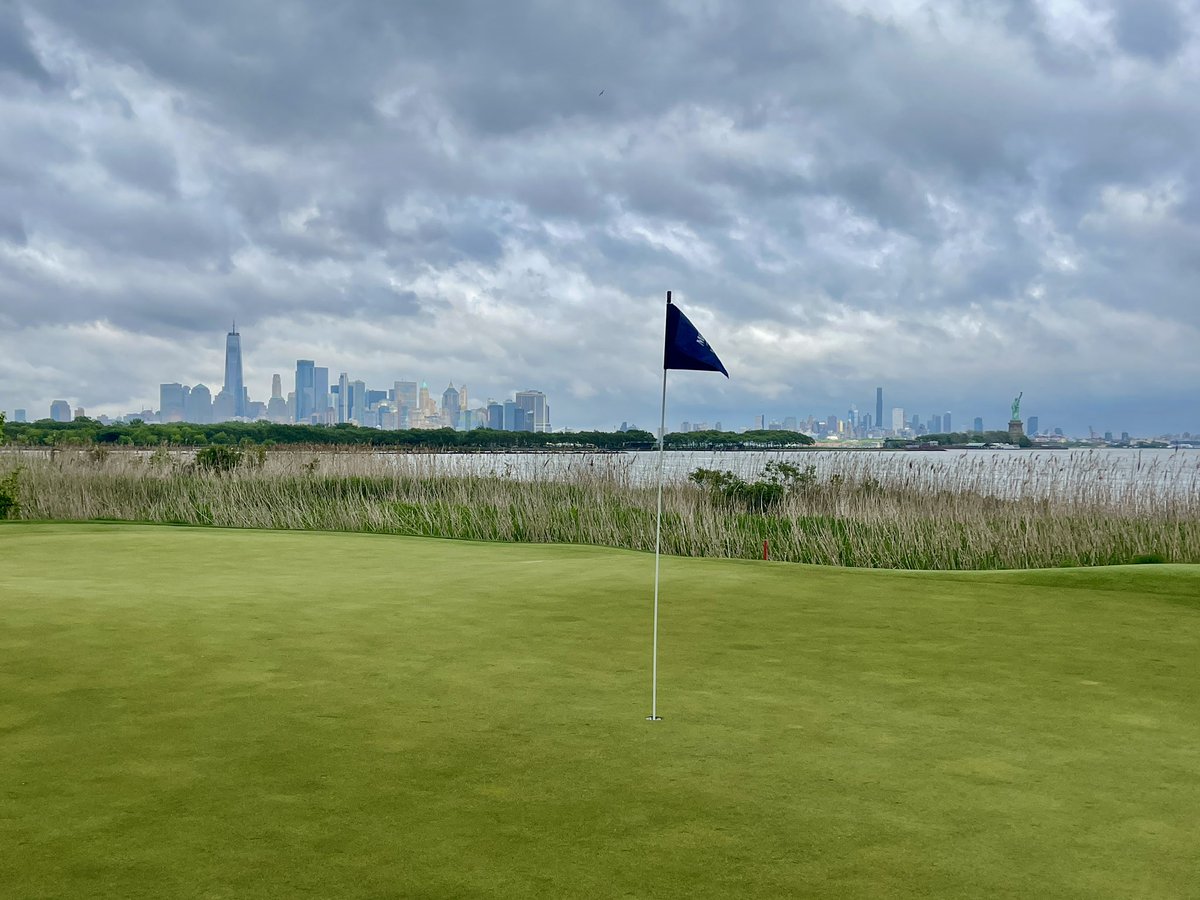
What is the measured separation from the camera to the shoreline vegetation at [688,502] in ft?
49.9

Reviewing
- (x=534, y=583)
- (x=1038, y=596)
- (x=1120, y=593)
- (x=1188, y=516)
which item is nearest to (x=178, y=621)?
(x=534, y=583)

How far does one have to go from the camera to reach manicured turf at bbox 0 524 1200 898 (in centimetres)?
267

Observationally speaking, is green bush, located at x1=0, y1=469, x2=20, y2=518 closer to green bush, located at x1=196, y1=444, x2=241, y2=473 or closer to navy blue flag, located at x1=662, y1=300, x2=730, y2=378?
green bush, located at x1=196, y1=444, x2=241, y2=473

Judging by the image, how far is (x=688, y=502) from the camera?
65.8 feet

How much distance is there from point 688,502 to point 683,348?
15.9 m

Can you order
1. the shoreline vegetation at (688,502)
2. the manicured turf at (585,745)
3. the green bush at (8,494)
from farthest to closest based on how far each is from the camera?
the green bush at (8,494) → the shoreline vegetation at (688,502) → the manicured turf at (585,745)

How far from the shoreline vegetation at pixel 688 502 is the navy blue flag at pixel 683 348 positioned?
1055 centimetres

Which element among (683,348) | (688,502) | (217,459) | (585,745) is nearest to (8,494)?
(217,459)

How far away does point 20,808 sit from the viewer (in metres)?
3.06

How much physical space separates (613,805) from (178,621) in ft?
12.0

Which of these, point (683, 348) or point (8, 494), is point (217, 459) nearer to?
point (8, 494)

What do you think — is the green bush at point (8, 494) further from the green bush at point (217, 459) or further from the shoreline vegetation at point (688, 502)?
the green bush at point (217, 459)

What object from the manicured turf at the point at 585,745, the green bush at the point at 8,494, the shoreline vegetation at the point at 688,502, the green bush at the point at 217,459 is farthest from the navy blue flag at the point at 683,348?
the green bush at the point at 217,459

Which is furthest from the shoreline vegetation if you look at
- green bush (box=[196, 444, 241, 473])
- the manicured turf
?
the manicured turf
